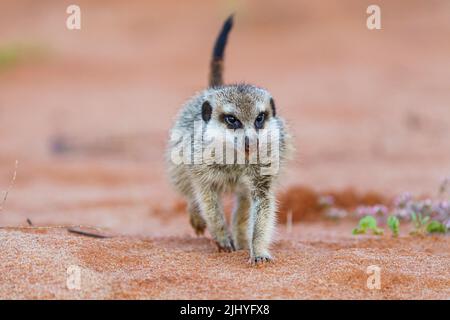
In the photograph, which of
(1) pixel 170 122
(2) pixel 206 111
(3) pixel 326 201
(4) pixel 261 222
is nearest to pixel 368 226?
(4) pixel 261 222

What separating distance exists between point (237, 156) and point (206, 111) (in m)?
0.47

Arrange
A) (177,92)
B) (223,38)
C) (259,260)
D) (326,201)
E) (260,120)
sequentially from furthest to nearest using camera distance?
(177,92) → (326,201) → (223,38) → (260,120) → (259,260)

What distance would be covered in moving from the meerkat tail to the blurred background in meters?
0.85

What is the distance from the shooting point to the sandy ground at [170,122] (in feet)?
15.6

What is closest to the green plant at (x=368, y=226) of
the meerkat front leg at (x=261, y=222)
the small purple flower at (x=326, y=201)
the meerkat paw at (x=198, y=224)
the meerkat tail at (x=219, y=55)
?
the meerkat front leg at (x=261, y=222)

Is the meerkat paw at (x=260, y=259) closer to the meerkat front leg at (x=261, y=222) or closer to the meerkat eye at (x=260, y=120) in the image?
the meerkat front leg at (x=261, y=222)

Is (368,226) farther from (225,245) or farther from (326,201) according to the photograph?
(326,201)

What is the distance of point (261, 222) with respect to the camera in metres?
5.62

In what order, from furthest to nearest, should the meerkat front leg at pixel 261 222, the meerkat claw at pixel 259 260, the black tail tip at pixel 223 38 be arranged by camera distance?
the black tail tip at pixel 223 38 → the meerkat front leg at pixel 261 222 → the meerkat claw at pixel 259 260

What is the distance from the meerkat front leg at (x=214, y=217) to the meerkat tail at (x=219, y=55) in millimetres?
1307

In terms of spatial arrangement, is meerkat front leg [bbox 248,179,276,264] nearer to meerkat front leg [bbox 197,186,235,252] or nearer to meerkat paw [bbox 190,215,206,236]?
meerkat front leg [bbox 197,186,235,252]

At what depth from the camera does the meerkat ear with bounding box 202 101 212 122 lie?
5.91 m

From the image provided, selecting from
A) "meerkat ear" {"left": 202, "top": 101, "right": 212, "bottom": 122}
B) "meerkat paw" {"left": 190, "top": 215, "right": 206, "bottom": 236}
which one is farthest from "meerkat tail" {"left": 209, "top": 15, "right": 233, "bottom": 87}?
"meerkat paw" {"left": 190, "top": 215, "right": 206, "bottom": 236}
